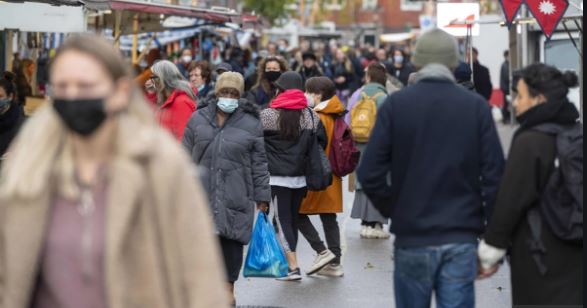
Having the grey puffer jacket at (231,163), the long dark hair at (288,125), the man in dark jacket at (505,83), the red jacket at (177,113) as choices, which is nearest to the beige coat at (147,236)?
the grey puffer jacket at (231,163)

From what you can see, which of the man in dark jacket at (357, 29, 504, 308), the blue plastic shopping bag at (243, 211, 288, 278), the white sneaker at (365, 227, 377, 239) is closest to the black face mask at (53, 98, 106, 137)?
the man in dark jacket at (357, 29, 504, 308)

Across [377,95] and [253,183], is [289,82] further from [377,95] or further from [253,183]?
[377,95]

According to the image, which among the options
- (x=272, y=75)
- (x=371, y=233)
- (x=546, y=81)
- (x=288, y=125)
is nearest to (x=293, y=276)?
(x=288, y=125)

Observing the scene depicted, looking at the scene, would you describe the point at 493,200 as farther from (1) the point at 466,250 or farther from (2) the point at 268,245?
(2) the point at 268,245

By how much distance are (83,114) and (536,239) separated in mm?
2931

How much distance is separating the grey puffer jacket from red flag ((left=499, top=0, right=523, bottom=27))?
5.22m

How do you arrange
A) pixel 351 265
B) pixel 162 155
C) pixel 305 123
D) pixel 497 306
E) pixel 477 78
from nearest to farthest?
pixel 162 155 → pixel 497 306 → pixel 305 123 → pixel 351 265 → pixel 477 78

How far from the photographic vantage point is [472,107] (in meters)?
5.90

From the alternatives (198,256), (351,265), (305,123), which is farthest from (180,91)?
(198,256)

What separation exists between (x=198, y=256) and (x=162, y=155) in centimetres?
30

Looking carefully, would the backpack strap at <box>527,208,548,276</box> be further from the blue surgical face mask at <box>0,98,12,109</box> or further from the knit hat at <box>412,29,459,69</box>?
the blue surgical face mask at <box>0,98,12,109</box>

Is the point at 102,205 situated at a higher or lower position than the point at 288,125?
higher

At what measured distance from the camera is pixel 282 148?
33.2ft

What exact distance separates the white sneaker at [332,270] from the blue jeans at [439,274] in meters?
5.02
